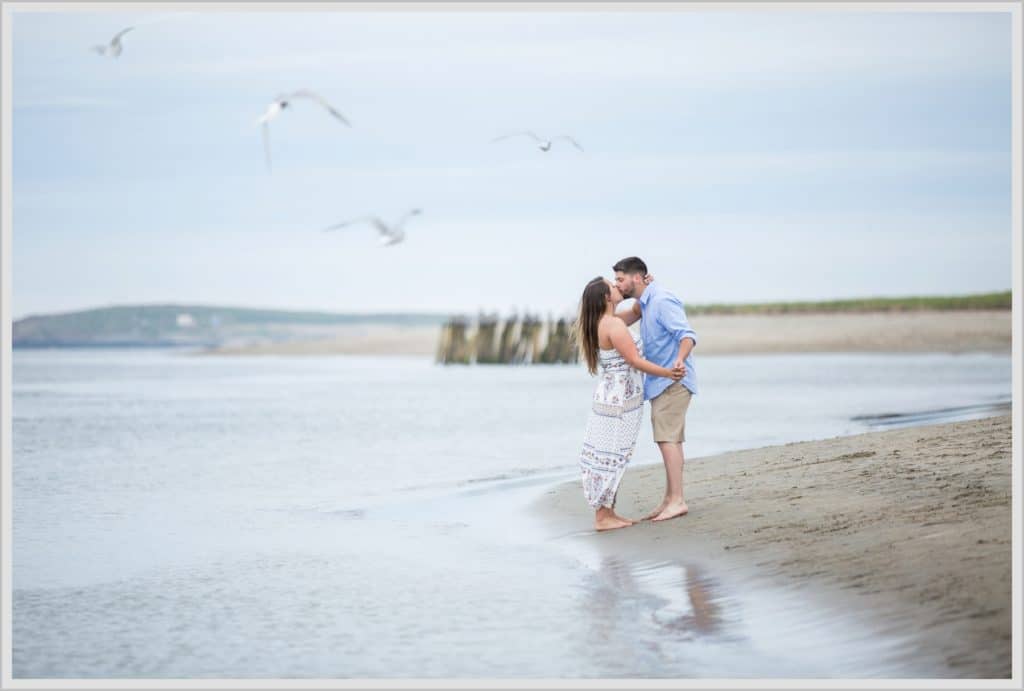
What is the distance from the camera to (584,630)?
18.0ft

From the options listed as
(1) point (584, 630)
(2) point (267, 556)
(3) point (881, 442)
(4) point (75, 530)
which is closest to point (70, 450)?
(4) point (75, 530)

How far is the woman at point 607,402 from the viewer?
7.48 meters

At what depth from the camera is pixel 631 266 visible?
7500mm

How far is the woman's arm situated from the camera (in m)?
7.38

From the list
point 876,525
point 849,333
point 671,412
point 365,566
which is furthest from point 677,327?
point 849,333

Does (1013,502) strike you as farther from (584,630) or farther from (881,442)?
(881,442)

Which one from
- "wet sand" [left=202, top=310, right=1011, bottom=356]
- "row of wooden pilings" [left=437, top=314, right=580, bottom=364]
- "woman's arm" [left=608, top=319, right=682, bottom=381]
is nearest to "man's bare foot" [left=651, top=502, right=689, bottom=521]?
"woman's arm" [left=608, top=319, right=682, bottom=381]

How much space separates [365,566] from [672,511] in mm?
1781

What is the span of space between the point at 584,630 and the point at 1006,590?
163 centimetres

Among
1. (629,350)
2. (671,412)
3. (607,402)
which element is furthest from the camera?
(607,402)

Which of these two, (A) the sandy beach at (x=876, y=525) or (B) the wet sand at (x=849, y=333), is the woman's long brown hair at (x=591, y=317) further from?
(B) the wet sand at (x=849, y=333)

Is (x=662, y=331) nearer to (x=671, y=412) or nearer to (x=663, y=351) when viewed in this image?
(x=663, y=351)

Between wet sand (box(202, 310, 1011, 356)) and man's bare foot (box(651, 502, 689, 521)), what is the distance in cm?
3388

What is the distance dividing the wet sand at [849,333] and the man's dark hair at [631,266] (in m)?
34.1
